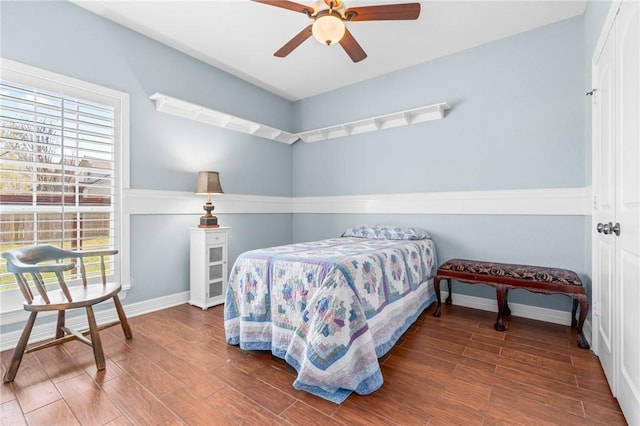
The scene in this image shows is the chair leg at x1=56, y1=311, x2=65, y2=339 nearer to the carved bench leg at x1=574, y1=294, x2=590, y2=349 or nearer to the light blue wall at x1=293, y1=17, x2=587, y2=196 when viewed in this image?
the light blue wall at x1=293, y1=17, x2=587, y2=196

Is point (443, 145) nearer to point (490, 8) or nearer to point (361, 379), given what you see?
point (490, 8)

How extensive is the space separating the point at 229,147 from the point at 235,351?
8.19ft

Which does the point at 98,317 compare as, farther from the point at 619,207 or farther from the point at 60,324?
the point at 619,207

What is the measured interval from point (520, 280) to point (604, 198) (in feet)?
2.84

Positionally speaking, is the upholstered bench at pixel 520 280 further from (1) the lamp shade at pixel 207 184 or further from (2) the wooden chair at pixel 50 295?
(2) the wooden chair at pixel 50 295

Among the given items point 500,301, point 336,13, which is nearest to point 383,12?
point 336,13

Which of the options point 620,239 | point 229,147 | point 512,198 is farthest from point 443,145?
point 229,147

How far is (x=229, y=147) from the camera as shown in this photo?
376cm

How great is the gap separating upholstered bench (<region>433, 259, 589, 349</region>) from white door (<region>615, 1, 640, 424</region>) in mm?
775

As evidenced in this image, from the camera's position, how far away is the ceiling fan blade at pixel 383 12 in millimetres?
2025

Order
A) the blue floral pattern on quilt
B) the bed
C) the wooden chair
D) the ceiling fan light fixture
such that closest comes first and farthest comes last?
the bed < the wooden chair < the ceiling fan light fixture < the blue floral pattern on quilt

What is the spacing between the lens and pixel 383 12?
82.5 inches

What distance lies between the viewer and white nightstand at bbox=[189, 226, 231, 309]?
3.09 metres

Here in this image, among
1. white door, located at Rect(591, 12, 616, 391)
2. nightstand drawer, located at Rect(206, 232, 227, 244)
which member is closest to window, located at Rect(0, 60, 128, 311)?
nightstand drawer, located at Rect(206, 232, 227, 244)
